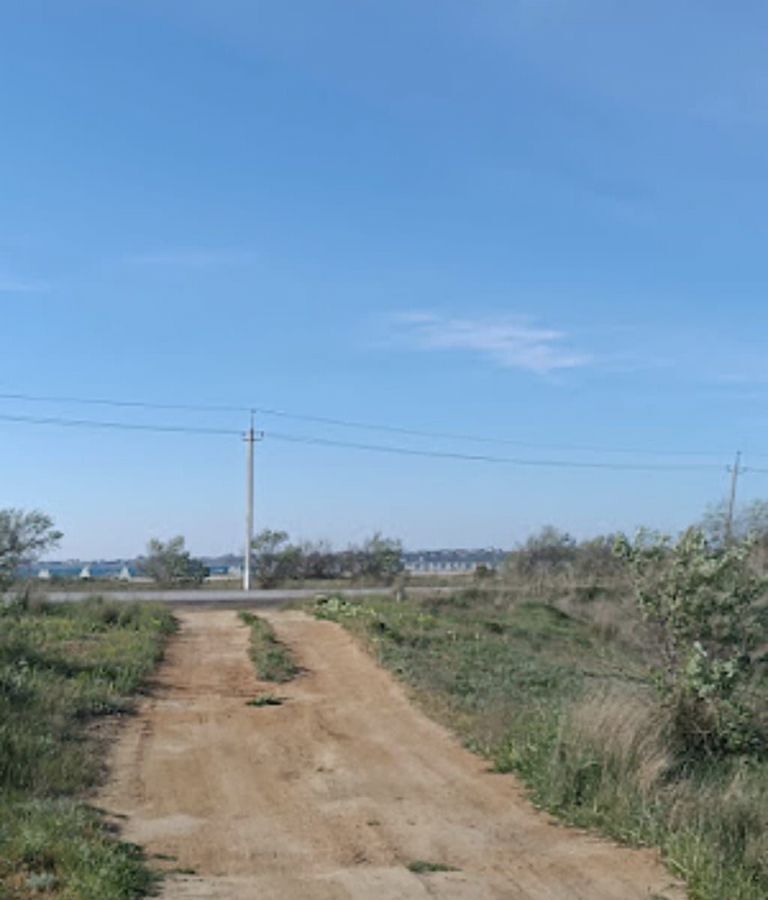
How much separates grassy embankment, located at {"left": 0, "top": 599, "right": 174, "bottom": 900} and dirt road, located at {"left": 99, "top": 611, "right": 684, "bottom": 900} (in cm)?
39

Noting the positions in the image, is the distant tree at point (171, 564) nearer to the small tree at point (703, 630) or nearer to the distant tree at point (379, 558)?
the distant tree at point (379, 558)

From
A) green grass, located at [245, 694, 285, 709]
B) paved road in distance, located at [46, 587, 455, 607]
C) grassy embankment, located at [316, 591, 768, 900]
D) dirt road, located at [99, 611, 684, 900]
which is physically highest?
paved road in distance, located at [46, 587, 455, 607]

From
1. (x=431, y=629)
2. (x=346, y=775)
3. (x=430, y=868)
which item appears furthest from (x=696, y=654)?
(x=431, y=629)

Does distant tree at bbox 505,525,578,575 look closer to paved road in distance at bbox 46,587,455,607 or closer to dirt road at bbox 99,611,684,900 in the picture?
paved road in distance at bbox 46,587,455,607

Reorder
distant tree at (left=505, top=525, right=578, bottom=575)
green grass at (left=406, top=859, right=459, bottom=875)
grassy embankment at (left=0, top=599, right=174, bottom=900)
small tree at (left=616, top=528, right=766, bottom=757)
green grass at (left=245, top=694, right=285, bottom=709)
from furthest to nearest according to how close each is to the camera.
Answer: distant tree at (left=505, top=525, right=578, bottom=575)
green grass at (left=245, top=694, right=285, bottom=709)
small tree at (left=616, top=528, right=766, bottom=757)
green grass at (left=406, top=859, right=459, bottom=875)
grassy embankment at (left=0, top=599, right=174, bottom=900)

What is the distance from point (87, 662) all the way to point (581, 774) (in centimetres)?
922

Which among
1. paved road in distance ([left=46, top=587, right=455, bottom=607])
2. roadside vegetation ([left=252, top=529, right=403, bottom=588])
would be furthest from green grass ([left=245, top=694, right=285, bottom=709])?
roadside vegetation ([left=252, top=529, right=403, bottom=588])

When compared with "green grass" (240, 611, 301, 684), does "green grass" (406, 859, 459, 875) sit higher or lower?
lower

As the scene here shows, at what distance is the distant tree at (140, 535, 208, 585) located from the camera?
5725cm

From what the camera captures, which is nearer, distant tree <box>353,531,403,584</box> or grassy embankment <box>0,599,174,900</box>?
grassy embankment <box>0,599,174,900</box>

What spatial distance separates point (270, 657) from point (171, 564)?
39.8 meters

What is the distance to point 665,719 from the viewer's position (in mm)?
11406

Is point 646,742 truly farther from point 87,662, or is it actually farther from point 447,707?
point 87,662

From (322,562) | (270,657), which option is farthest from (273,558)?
(270,657)
